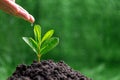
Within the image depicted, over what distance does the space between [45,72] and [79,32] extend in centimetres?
385

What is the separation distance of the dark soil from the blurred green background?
10.8 ft

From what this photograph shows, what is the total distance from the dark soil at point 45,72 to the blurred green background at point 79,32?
330 centimetres

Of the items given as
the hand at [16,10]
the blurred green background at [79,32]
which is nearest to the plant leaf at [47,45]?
the hand at [16,10]

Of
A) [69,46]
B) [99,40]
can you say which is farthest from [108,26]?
[69,46]

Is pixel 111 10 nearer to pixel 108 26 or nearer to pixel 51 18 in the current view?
pixel 108 26

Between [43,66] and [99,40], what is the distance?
3880mm

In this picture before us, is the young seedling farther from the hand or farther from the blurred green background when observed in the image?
the blurred green background

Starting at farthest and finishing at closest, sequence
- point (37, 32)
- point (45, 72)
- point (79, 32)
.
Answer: point (79, 32)
point (37, 32)
point (45, 72)

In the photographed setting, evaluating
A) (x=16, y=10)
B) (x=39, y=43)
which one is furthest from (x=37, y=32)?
(x=16, y=10)

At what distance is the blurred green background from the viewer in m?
4.76

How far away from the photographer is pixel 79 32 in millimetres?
5129

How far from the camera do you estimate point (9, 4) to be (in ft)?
5.12

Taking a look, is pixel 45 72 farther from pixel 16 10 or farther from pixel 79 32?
pixel 79 32

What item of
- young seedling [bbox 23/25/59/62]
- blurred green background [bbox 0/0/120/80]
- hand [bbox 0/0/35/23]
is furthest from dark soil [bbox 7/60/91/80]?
blurred green background [bbox 0/0/120/80]
